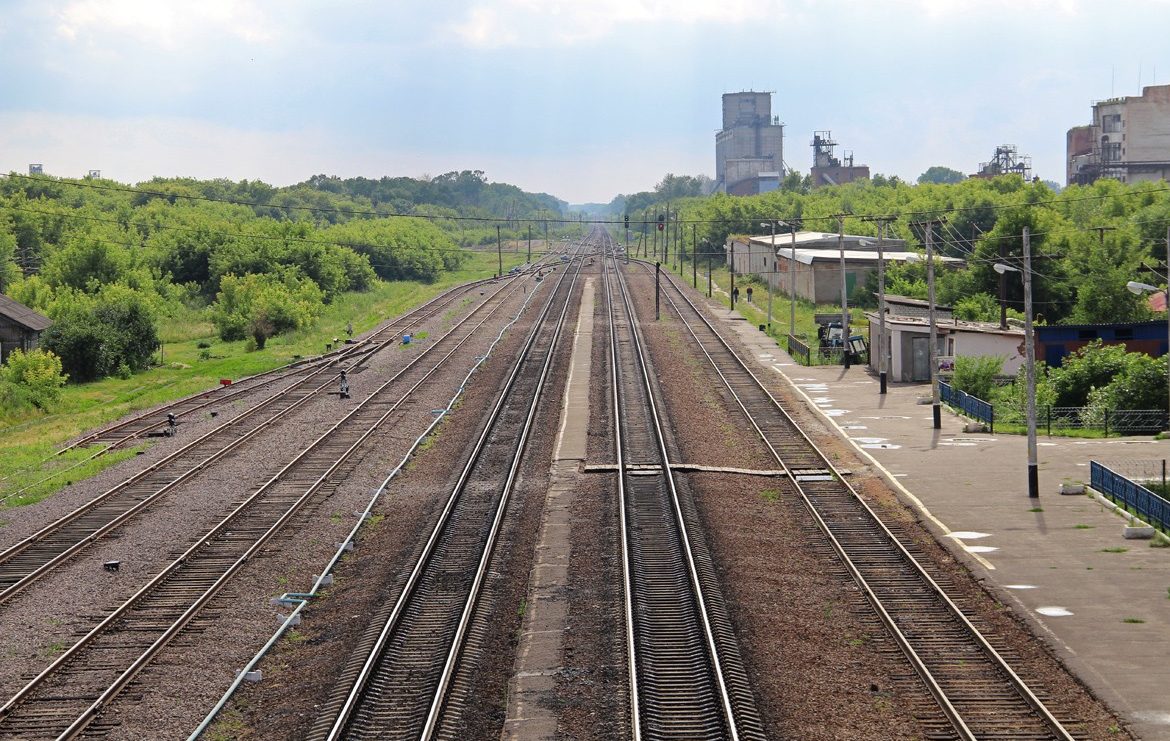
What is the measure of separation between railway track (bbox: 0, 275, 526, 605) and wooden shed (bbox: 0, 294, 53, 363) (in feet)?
46.0

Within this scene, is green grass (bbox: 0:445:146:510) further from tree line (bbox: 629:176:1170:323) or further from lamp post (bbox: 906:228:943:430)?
tree line (bbox: 629:176:1170:323)

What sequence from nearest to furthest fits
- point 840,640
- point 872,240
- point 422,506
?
point 840,640
point 422,506
point 872,240

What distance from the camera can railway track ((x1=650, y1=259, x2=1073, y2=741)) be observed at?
13.9 metres

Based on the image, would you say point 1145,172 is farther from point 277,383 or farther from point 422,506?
point 422,506

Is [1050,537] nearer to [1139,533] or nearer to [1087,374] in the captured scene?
[1139,533]

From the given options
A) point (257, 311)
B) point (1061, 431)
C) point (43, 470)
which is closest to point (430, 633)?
point (43, 470)

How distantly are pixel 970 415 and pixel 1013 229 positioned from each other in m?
34.3

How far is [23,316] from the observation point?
50.9 m

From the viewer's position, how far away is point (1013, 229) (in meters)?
67.6

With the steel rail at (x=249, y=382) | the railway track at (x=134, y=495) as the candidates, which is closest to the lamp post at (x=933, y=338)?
the railway track at (x=134, y=495)

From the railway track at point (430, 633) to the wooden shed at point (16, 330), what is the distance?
94.3ft

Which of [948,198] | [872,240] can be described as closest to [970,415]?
[872,240]

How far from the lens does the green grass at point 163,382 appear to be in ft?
100

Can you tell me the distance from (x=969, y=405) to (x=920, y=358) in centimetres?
820
